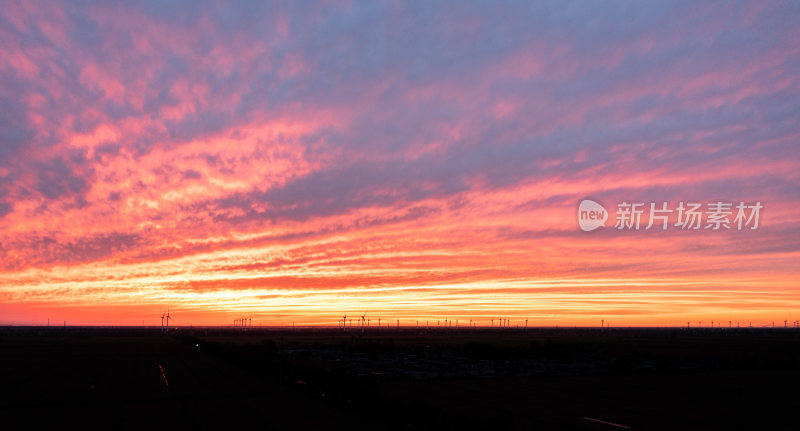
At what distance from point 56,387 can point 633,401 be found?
41.1 metres

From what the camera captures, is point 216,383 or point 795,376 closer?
point 216,383

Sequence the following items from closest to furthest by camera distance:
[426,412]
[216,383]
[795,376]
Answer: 1. [426,412]
2. [216,383]
3. [795,376]

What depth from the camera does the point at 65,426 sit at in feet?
85.6

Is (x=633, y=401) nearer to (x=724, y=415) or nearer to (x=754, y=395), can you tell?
(x=724, y=415)

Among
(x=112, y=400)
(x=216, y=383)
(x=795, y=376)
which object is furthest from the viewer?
(x=795, y=376)

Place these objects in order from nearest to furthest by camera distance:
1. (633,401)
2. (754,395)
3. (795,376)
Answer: (633,401) → (754,395) → (795,376)

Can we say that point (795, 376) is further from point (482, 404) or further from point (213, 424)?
point (213, 424)

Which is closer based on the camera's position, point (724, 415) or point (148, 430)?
point (148, 430)

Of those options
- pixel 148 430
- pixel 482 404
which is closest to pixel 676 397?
pixel 482 404

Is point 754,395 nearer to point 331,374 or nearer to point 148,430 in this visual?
point 331,374

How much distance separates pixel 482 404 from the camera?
35.3 m

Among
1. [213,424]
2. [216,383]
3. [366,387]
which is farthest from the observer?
[216,383]

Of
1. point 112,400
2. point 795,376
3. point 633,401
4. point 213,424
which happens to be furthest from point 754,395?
point 112,400

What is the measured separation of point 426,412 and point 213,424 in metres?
10.2
